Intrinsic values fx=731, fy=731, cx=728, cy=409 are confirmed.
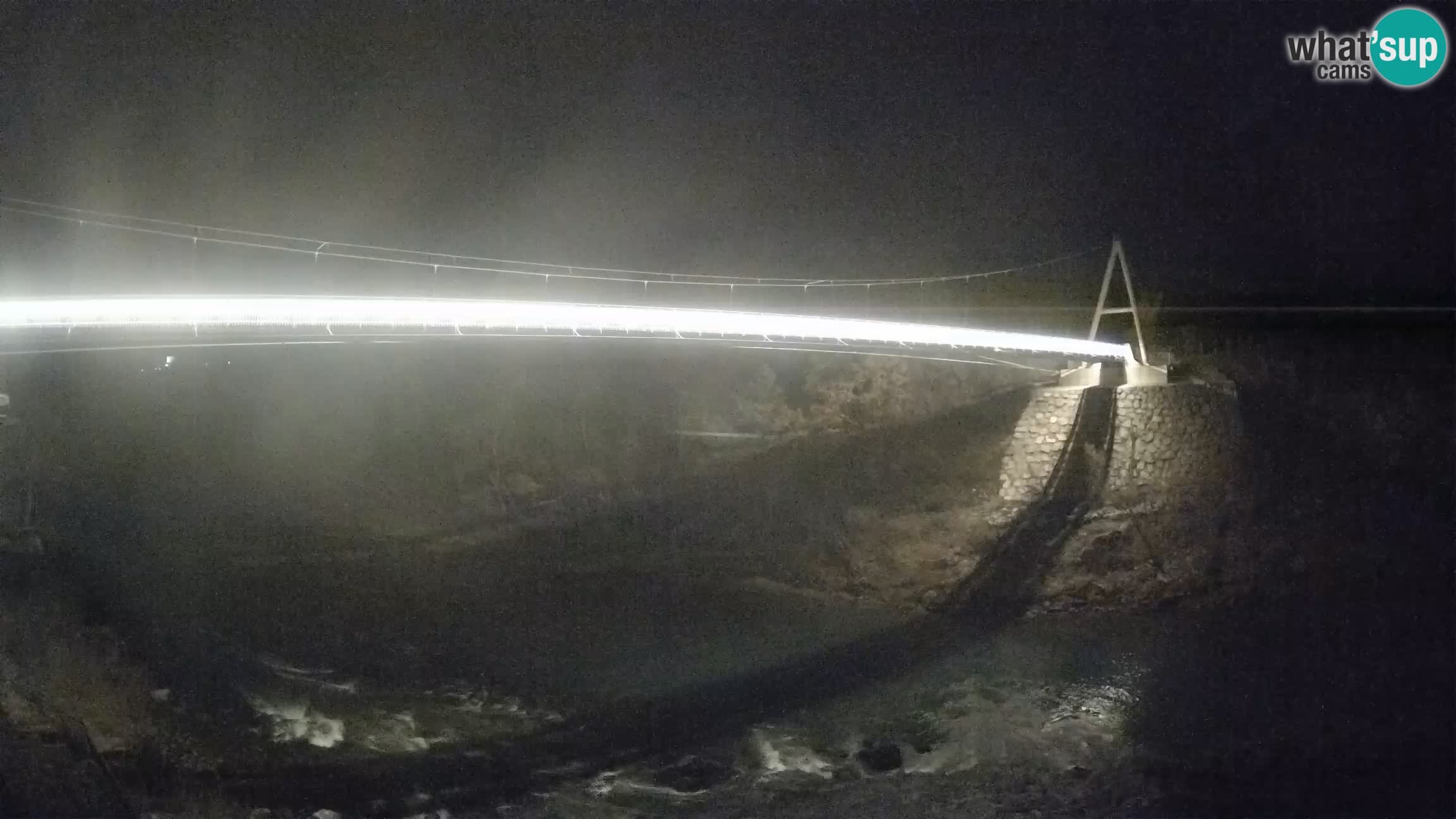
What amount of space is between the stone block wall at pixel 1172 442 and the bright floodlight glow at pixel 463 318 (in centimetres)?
89

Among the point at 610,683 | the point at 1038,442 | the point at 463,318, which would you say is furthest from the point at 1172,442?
the point at 463,318

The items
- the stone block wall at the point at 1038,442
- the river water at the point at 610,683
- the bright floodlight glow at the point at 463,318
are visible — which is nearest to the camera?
the bright floodlight glow at the point at 463,318

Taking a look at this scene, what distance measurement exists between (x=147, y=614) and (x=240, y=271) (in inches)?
56.3

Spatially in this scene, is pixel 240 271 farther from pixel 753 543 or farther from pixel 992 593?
pixel 992 593

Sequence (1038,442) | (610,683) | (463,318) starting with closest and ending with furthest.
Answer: (463,318) → (610,683) → (1038,442)

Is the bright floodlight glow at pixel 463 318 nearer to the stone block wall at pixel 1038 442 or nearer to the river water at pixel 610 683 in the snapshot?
the stone block wall at pixel 1038 442

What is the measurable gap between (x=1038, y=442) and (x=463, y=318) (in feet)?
11.3

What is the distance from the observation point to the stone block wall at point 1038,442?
14.5 ft

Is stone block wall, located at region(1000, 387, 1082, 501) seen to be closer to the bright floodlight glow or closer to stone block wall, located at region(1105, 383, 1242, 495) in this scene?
stone block wall, located at region(1105, 383, 1242, 495)

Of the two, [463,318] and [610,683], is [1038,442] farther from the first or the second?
[463,318]

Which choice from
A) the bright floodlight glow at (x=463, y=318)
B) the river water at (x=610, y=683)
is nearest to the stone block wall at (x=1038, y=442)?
the bright floodlight glow at (x=463, y=318)

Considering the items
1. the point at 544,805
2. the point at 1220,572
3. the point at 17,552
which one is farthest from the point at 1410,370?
the point at 17,552

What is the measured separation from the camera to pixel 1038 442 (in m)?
4.53

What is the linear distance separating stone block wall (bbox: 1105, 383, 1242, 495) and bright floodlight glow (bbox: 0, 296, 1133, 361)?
888 mm
